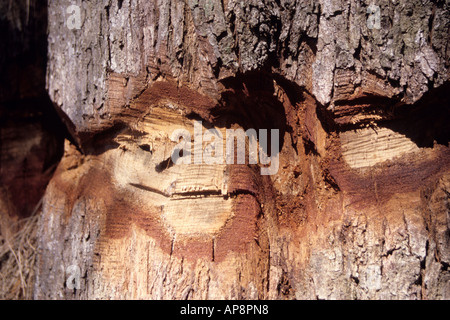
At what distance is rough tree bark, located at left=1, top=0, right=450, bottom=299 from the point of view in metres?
1.54

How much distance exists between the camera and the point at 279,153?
71.3 inches

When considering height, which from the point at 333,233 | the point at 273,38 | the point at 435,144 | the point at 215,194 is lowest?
the point at 333,233

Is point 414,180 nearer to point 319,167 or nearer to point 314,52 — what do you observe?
point 319,167

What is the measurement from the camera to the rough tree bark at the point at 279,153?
5.04 ft

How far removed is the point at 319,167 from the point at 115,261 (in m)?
0.86

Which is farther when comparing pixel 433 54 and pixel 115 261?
pixel 115 261

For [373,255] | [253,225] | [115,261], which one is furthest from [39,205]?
[373,255]

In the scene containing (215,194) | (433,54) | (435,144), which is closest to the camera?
(433,54)

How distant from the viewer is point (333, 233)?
1.63m

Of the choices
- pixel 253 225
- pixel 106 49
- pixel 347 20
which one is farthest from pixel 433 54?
pixel 106 49

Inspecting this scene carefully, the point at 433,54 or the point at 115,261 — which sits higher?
the point at 433,54

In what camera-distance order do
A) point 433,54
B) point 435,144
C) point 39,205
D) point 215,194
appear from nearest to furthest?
point 433,54, point 435,144, point 215,194, point 39,205

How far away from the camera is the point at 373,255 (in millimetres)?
1562

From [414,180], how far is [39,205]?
1.82 meters
